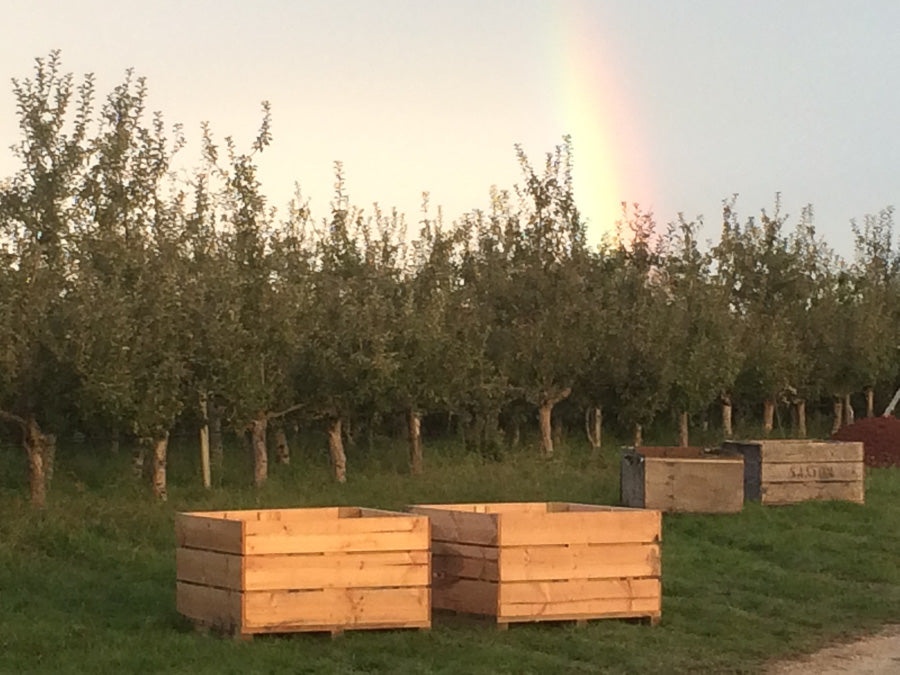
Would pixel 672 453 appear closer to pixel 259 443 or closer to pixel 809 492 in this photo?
pixel 809 492

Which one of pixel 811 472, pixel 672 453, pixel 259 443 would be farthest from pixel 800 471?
pixel 259 443

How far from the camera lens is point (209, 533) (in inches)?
450

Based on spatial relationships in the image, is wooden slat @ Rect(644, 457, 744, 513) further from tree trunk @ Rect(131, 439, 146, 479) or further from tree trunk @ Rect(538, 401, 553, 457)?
tree trunk @ Rect(538, 401, 553, 457)

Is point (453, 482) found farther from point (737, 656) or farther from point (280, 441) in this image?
point (737, 656)

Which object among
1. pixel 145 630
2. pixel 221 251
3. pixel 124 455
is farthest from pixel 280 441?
pixel 145 630

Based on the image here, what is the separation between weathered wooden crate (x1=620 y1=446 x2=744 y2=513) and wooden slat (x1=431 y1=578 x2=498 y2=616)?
297 inches

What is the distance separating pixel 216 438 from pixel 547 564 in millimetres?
18962

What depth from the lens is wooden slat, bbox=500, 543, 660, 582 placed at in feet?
38.9

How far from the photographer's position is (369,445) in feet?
112

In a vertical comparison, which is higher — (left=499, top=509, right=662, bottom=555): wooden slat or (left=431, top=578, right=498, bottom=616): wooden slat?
(left=499, top=509, right=662, bottom=555): wooden slat

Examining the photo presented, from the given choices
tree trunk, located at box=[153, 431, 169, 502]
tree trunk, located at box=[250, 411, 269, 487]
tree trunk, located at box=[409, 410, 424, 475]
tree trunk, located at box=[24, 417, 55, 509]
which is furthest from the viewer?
tree trunk, located at box=[409, 410, 424, 475]

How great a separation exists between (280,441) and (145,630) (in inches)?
690

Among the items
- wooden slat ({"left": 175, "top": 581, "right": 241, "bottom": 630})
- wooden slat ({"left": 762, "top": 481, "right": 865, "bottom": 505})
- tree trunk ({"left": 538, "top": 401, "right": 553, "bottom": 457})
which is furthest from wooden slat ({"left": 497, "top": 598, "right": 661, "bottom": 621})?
tree trunk ({"left": 538, "top": 401, "right": 553, "bottom": 457})

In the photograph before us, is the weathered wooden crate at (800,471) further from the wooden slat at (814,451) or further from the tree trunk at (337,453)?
the tree trunk at (337,453)
